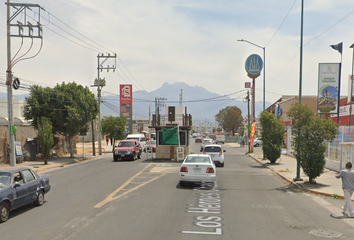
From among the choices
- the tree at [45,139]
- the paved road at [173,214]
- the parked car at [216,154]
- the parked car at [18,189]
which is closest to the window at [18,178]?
the parked car at [18,189]

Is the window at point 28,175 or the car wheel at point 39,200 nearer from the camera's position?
the window at point 28,175

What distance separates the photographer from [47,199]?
11914 millimetres

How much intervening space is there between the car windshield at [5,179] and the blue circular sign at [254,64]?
1405 inches

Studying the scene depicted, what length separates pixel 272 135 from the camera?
26.7 m

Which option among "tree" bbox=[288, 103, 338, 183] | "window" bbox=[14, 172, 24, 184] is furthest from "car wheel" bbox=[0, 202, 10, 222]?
"tree" bbox=[288, 103, 338, 183]

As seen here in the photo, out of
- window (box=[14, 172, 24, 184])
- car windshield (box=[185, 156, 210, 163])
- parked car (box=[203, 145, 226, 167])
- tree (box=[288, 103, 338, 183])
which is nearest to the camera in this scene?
window (box=[14, 172, 24, 184])

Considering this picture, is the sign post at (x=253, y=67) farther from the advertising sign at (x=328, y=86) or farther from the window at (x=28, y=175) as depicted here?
the window at (x=28, y=175)

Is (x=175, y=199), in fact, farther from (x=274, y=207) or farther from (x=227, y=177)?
(x=227, y=177)

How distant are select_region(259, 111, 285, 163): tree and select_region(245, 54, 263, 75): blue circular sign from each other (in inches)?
614

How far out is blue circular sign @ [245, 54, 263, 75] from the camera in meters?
41.5

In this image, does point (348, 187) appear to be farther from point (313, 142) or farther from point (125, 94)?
point (125, 94)

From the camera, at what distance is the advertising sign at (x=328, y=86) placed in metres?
29.5

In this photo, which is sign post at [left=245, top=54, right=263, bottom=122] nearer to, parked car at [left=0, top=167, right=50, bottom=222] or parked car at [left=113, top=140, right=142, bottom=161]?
parked car at [left=113, top=140, right=142, bottom=161]

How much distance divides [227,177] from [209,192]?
5364 mm
